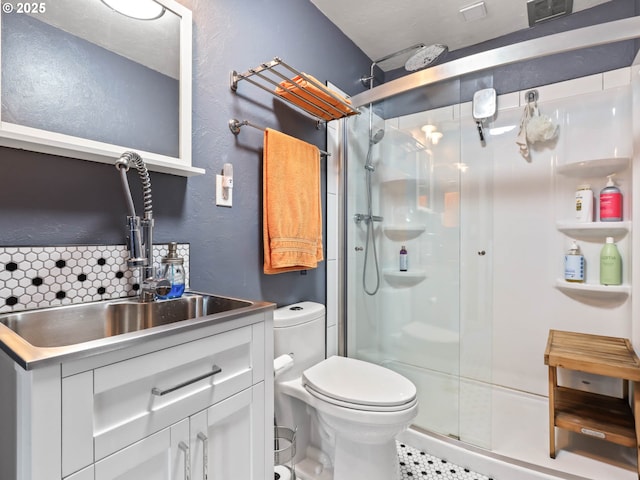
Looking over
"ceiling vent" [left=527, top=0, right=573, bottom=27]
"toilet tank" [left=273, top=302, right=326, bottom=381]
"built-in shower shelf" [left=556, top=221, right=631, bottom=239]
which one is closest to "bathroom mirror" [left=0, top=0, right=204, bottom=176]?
"toilet tank" [left=273, top=302, right=326, bottom=381]

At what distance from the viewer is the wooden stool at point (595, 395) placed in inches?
54.4

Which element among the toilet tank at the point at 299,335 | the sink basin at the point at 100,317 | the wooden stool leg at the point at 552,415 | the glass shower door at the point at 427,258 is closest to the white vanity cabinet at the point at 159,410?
the sink basin at the point at 100,317

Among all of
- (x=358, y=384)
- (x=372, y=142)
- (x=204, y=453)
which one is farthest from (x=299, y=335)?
(x=372, y=142)

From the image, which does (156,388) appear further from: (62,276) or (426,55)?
(426,55)

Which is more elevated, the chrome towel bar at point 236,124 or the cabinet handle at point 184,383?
the chrome towel bar at point 236,124

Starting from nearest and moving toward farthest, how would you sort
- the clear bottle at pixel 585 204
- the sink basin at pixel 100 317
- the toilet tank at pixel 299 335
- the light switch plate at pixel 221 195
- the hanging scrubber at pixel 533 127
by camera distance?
the sink basin at pixel 100 317 → the light switch plate at pixel 221 195 → the toilet tank at pixel 299 335 → the clear bottle at pixel 585 204 → the hanging scrubber at pixel 533 127

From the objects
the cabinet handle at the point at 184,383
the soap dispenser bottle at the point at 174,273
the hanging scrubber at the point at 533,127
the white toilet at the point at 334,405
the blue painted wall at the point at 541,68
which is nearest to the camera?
the cabinet handle at the point at 184,383

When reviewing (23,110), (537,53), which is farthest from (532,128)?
(23,110)

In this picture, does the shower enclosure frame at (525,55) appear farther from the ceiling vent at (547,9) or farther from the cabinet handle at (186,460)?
the cabinet handle at (186,460)

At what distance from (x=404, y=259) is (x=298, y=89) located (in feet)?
3.71

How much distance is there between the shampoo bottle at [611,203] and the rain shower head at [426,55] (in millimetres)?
1175

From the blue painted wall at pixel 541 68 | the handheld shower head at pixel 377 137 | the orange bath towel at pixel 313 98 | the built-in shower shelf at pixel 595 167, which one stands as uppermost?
the blue painted wall at pixel 541 68

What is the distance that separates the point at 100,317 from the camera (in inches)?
38.2

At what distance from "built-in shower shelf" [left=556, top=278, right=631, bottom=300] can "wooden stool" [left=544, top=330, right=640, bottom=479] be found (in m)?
0.24
